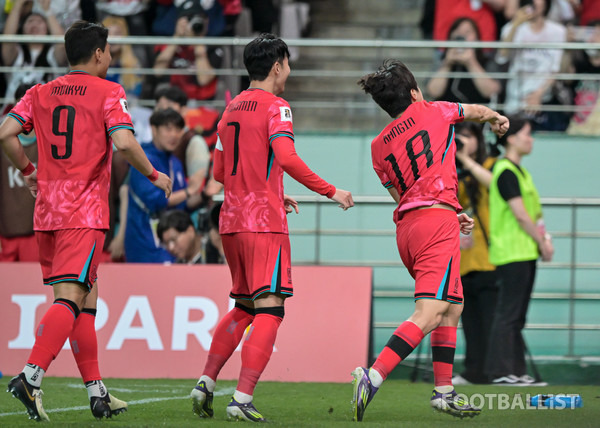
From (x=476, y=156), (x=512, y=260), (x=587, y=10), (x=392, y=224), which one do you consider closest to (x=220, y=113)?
(x=392, y=224)

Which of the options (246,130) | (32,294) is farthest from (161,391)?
(246,130)

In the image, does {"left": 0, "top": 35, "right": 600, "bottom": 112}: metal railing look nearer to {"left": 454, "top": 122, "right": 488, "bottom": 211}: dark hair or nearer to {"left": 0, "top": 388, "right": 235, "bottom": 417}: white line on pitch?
{"left": 454, "top": 122, "right": 488, "bottom": 211}: dark hair

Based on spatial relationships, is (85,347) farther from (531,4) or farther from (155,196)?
(531,4)

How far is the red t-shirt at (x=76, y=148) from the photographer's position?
5445mm

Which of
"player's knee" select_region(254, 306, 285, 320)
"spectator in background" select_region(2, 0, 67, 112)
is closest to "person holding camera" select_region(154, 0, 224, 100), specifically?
"spectator in background" select_region(2, 0, 67, 112)

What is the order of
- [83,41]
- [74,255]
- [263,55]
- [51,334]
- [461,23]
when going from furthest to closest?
[461,23] < [263,55] < [83,41] < [74,255] < [51,334]

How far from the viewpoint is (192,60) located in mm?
11555

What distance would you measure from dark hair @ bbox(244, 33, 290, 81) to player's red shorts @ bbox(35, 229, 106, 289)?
1370 millimetres

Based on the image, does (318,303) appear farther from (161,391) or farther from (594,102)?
(594,102)

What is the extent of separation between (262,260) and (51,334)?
4.19 ft

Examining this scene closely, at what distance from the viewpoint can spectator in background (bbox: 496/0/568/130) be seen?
36.8ft

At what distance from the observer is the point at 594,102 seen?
11.6 m

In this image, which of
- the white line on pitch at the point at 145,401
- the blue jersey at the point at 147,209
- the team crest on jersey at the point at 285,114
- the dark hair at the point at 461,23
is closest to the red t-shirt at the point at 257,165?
the team crest on jersey at the point at 285,114

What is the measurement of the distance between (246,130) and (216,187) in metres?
4.00
